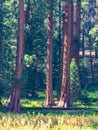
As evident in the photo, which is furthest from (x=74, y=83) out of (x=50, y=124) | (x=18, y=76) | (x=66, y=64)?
(x=50, y=124)

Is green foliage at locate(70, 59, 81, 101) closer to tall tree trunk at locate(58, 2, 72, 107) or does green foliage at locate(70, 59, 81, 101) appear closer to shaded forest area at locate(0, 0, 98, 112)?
shaded forest area at locate(0, 0, 98, 112)

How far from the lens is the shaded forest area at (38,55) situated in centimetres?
2675

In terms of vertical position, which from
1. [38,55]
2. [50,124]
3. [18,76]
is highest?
[38,55]

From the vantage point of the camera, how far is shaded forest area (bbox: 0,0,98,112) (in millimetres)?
26750

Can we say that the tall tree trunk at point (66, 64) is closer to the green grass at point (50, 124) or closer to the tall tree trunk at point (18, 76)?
the tall tree trunk at point (18, 76)

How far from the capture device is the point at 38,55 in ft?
148

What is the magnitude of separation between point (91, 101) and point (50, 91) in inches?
281

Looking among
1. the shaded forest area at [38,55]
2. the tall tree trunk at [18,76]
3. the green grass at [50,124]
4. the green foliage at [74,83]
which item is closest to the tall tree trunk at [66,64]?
the shaded forest area at [38,55]

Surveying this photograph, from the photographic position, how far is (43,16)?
42312 mm

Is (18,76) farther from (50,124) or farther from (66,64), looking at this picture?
(50,124)

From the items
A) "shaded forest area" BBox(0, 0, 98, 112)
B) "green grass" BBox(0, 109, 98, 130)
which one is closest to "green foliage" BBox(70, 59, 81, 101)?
"shaded forest area" BBox(0, 0, 98, 112)

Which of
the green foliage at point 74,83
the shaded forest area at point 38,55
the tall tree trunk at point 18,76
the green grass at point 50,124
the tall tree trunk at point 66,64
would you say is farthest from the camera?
the green foliage at point 74,83

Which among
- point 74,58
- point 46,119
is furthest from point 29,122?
point 74,58

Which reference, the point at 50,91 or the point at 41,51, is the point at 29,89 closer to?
the point at 41,51
